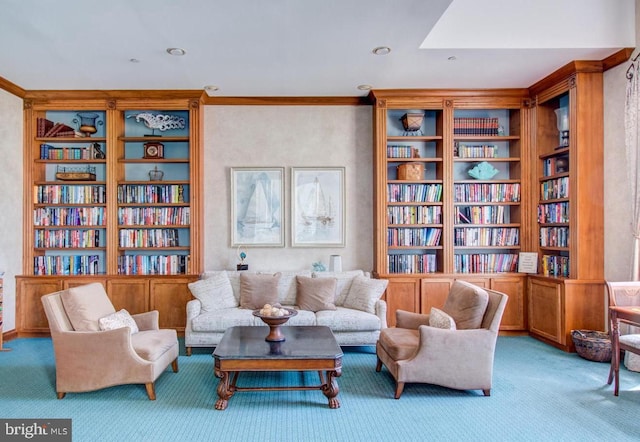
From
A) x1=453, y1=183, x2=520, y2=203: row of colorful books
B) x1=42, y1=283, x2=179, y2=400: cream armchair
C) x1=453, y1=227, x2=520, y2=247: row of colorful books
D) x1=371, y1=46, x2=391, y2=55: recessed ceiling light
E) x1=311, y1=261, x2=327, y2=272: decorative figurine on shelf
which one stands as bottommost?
x1=42, y1=283, x2=179, y2=400: cream armchair

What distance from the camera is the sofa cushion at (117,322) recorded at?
3391mm

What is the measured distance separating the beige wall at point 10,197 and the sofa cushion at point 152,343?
2525 mm

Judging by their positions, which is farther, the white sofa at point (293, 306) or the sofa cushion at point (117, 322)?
the white sofa at point (293, 306)

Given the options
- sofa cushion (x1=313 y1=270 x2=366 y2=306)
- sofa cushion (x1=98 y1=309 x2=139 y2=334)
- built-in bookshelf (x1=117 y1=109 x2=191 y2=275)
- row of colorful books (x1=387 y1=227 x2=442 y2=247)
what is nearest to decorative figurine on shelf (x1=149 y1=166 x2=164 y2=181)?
built-in bookshelf (x1=117 y1=109 x2=191 y2=275)

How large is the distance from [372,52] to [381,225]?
2.17 meters

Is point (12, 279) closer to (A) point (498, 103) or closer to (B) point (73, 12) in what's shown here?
(B) point (73, 12)

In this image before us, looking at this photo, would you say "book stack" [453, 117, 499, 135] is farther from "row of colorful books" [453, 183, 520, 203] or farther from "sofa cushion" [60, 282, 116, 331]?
"sofa cushion" [60, 282, 116, 331]

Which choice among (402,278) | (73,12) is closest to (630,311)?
(402,278)

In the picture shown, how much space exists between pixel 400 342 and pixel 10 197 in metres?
4.99

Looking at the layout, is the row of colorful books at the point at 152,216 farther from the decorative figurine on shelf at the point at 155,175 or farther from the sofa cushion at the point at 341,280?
the sofa cushion at the point at 341,280

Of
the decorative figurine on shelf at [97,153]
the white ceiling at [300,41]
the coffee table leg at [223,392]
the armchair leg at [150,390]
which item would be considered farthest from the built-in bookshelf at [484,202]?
the decorative figurine on shelf at [97,153]

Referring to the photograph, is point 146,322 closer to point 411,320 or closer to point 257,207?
point 257,207

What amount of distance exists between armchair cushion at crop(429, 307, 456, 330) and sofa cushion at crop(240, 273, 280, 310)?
75.9 inches

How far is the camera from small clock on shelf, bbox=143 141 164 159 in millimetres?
5391
